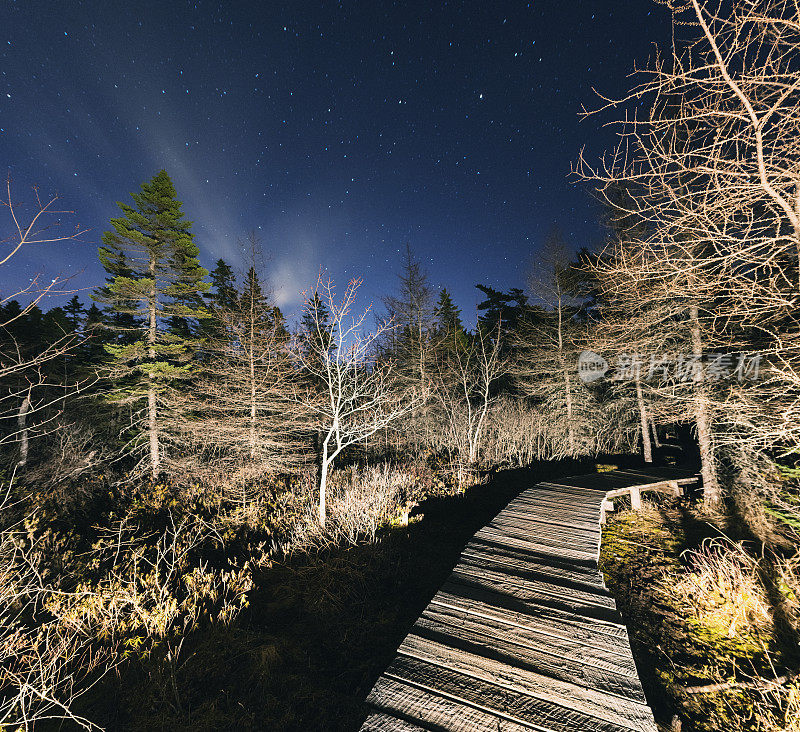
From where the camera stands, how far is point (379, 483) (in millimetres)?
7535

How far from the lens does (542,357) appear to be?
1484 cm

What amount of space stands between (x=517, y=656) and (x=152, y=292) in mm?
13958

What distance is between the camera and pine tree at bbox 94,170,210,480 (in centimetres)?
1069

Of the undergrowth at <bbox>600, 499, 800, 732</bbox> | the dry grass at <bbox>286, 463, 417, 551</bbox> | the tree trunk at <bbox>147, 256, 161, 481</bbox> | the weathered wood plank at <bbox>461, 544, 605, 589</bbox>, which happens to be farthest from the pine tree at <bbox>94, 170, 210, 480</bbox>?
the undergrowth at <bbox>600, 499, 800, 732</bbox>

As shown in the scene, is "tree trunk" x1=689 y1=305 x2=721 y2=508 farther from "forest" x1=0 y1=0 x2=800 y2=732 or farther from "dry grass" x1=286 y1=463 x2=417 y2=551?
"dry grass" x1=286 y1=463 x2=417 y2=551

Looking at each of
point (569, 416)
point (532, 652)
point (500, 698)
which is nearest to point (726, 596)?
point (532, 652)

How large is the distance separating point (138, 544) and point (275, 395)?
20.0ft

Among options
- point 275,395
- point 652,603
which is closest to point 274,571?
point 652,603

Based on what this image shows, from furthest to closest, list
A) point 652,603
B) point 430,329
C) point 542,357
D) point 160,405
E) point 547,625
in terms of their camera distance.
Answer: point 430,329
point 542,357
point 160,405
point 652,603
point 547,625

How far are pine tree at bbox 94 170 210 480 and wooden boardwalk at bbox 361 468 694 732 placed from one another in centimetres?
1162

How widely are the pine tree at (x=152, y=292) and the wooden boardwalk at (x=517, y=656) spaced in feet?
38.1

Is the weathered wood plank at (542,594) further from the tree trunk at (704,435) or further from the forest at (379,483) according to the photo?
the tree trunk at (704,435)

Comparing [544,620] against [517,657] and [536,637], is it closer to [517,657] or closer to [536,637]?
[536,637]

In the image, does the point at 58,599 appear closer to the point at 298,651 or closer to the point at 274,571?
the point at 274,571
